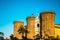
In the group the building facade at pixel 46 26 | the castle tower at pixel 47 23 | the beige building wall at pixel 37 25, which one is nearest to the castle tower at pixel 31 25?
the building facade at pixel 46 26

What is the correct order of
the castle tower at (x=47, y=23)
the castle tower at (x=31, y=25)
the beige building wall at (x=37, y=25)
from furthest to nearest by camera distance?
the castle tower at (x=31, y=25) < the beige building wall at (x=37, y=25) < the castle tower at (x=47, y=23)

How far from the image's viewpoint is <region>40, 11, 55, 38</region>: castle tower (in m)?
33.5

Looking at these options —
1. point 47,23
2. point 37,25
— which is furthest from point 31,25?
point 47,23

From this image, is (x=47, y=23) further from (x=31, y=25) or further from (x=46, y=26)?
(x=31, y=25)

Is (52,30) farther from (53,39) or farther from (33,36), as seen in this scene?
(33,36)

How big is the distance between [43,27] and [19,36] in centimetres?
1240

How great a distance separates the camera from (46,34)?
33312 mm

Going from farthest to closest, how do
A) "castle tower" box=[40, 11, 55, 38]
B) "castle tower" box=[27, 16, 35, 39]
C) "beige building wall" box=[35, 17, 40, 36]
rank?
"castle tower" box=[27, 16, 35, 39]
"beige building wall" box=[35, 17, 40, 36]
"castle tower" box=[40, 11, 55, 38]

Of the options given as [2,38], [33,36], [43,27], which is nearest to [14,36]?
[33,36]

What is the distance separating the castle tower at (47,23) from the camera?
1321 inches

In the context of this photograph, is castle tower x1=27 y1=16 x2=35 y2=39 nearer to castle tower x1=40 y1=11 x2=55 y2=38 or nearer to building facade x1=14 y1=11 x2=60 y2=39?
building facade x1=14 y1=11 x2=60 y2=39

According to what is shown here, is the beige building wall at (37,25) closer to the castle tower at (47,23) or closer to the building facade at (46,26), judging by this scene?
the building facade at (46,26)

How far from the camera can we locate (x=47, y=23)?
1335 inches

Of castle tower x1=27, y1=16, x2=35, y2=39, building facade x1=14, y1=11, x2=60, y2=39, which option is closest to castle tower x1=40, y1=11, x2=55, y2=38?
building facade x1=14, y1=11, x2=60, y2=39
